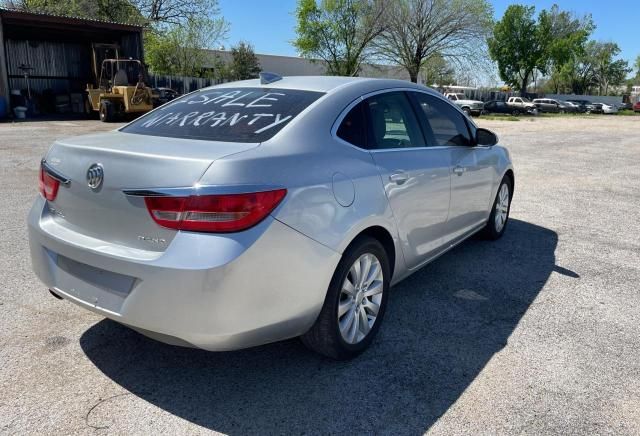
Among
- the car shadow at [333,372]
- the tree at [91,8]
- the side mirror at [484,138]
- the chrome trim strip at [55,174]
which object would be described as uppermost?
the tree at [91,8]

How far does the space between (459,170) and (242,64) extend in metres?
46.1

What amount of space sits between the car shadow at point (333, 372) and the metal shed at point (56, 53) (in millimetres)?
23938

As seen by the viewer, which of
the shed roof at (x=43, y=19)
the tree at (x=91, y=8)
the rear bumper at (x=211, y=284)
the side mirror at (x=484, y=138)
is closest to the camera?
the rear bumper at (x=211, y=284)

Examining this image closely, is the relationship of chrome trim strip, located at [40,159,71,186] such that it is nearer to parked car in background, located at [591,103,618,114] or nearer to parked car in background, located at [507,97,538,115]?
parked car in background, located at [507,97,538,115]

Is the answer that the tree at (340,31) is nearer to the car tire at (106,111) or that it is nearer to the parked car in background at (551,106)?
the parked car in background at (551,106)

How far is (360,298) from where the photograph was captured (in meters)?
3.15

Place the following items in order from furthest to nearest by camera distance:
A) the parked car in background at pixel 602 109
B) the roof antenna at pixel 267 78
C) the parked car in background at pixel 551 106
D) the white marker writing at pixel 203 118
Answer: the parked car in background at pixel 602 109 < the parked car in background at pixel 551 106 < the roof antenna at pixel 267 78 < the white marker writing at pixel 203 118

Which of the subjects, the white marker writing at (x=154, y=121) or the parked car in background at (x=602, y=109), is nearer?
the white marker writing at (x=154, y=121)

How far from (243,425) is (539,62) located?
222 feet

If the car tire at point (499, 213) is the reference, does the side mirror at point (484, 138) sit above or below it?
above

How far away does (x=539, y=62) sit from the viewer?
62062mm

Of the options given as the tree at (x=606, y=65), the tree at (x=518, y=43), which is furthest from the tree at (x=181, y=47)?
the tree at (x=606, y=65)

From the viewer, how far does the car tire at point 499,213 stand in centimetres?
539

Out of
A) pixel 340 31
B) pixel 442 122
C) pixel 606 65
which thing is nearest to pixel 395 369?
pixel 442 122
